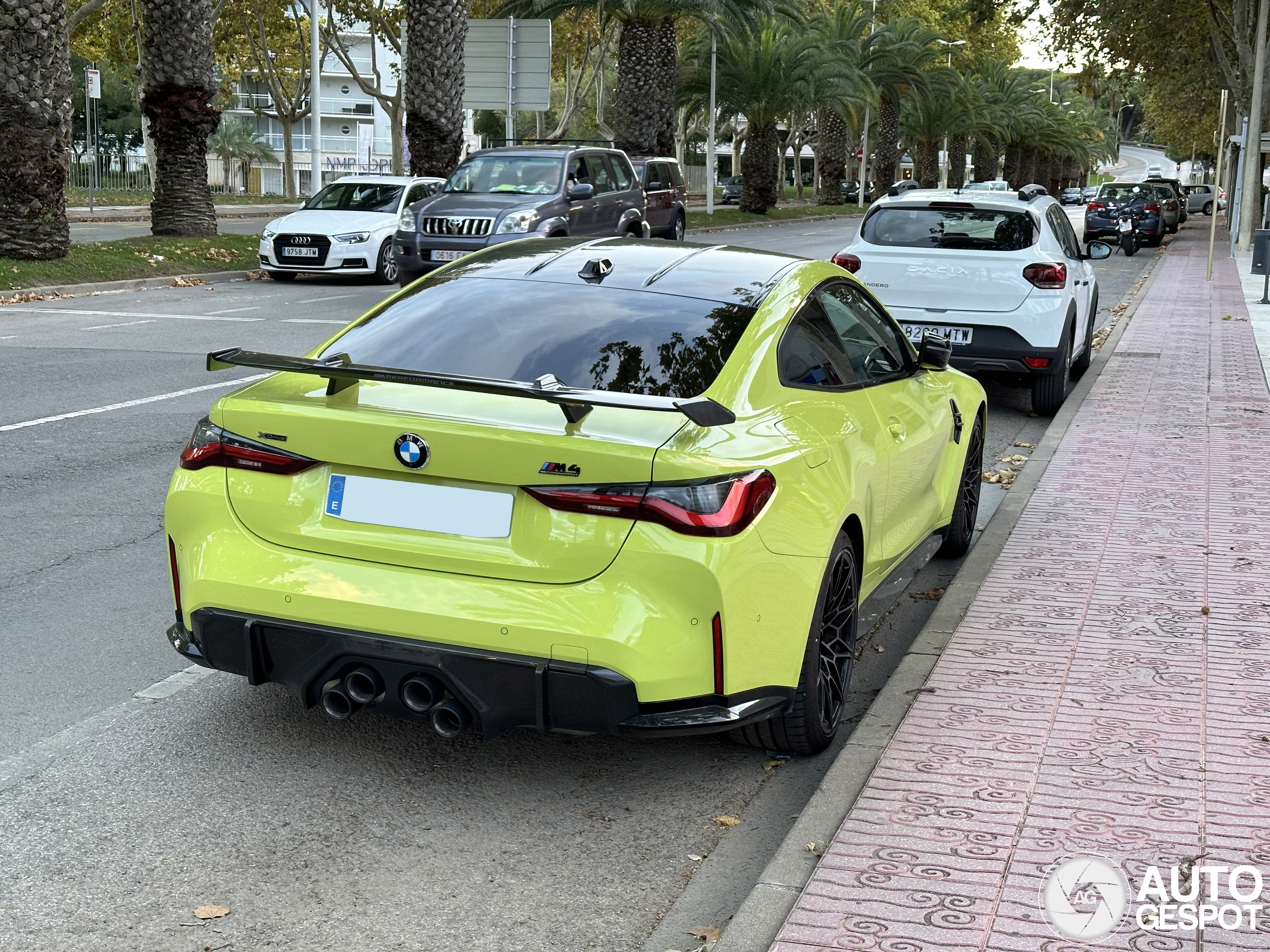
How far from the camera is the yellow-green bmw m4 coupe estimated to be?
12.7 feet

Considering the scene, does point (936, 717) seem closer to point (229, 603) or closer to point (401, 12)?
point (229, 603)

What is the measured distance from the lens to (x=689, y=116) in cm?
5572

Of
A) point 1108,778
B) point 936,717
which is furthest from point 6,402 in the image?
point 1108,778

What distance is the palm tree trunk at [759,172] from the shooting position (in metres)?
49.3

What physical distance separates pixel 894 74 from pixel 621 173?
4017 centimetres

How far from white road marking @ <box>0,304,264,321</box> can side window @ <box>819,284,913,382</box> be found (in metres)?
11.9

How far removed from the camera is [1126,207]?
41719mm

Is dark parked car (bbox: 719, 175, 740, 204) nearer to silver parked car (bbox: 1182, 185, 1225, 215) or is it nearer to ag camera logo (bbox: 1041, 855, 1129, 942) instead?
silver parked car (bbox: 1182, 185, 1225, 215)

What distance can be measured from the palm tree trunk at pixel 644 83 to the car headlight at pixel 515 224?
1910 cm

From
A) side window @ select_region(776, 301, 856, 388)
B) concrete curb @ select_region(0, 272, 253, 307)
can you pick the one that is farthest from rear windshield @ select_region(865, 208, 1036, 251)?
concrete curb @ select_region(0, 272, 253, 307)

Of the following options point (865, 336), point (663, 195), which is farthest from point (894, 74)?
point (865, 336)

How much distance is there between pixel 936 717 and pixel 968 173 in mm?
115747

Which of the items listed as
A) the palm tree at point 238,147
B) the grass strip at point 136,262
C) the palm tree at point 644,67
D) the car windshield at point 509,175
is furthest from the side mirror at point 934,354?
the palm tree at point 238,147

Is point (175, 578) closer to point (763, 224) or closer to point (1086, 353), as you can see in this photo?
point (1086, 353)
